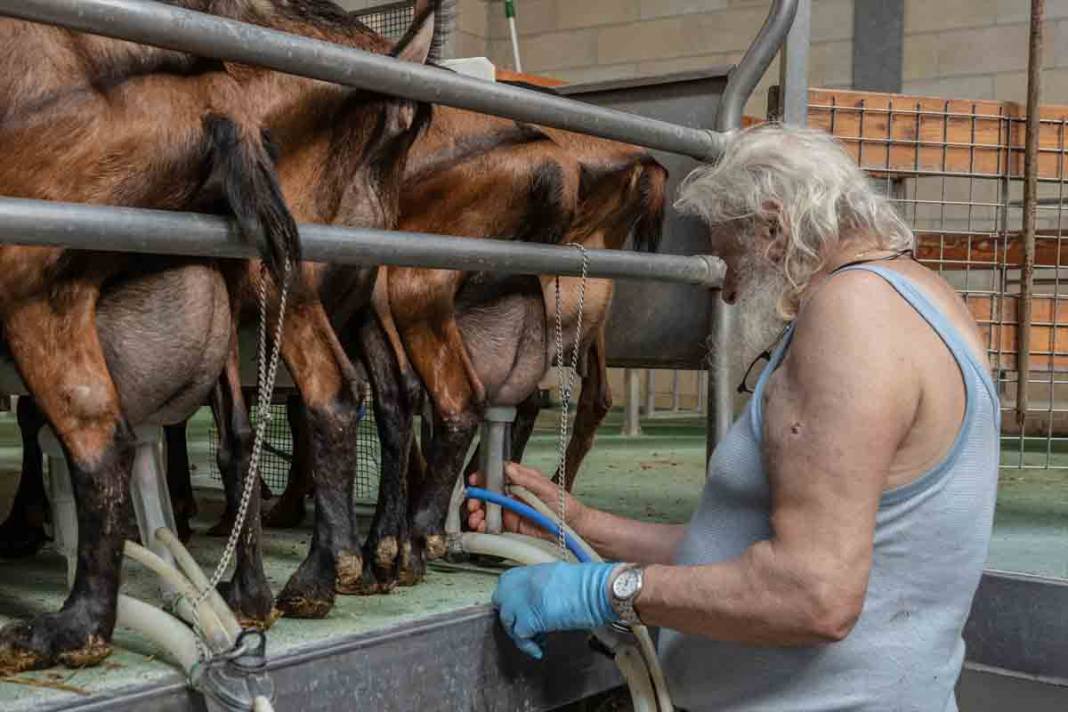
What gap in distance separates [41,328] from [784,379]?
94 centimetres

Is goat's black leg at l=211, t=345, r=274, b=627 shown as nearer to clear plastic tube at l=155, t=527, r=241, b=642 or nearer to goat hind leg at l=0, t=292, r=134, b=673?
clear plastic tube at l=155, t=527, r=241, b=642

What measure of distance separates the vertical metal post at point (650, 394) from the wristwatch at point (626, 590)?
6446 mm

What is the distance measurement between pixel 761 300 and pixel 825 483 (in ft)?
1.19

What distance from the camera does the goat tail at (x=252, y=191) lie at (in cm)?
164

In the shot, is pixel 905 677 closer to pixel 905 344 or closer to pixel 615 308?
pixel 905 344

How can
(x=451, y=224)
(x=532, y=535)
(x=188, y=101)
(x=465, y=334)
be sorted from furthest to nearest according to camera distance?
(x=465, y=334) < (x=451, y=224) < (x=532, y=535) < (x=188, y=101)

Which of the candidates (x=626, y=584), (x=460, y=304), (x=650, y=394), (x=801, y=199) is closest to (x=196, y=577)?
(x=626, y=584)

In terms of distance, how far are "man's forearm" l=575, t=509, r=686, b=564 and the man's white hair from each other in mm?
480

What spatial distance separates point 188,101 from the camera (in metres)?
1.80

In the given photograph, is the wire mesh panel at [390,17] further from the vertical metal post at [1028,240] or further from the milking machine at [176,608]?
the milking machine at [176,608]

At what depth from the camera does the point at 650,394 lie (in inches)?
332

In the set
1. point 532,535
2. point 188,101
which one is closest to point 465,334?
point 532,535

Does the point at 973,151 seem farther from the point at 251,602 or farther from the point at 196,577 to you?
the point at 196,577

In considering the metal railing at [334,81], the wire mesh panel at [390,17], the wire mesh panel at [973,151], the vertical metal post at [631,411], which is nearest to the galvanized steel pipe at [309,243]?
the metal railing at [334,81]
